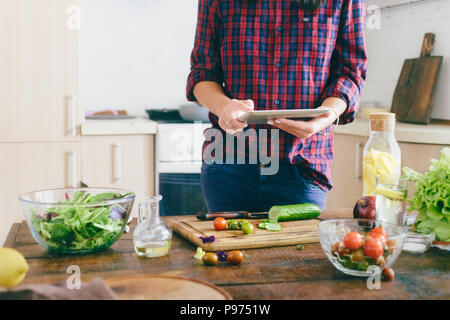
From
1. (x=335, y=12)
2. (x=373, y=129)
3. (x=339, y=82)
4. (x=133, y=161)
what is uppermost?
(x=335, y=12)

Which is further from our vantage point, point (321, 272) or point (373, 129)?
point (373, 129)

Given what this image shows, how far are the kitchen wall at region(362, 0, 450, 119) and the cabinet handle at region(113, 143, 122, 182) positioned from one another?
5.32 ft

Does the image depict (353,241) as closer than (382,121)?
Yes

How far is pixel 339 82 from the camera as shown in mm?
1567

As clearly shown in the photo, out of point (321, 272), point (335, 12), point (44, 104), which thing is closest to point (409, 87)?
point (335, 12)

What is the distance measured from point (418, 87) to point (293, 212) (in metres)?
1.80

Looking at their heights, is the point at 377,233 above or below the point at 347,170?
above

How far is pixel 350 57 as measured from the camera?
1.61 m

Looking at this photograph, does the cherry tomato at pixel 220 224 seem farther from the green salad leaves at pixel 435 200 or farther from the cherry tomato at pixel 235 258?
the green salad leaves at pixel 435 200

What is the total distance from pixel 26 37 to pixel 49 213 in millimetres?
1927

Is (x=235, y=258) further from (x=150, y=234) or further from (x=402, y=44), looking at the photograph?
(x=402, y=44)

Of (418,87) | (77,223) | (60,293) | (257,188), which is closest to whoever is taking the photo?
(60,293)

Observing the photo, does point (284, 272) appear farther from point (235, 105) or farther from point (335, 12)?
point (335, 12)

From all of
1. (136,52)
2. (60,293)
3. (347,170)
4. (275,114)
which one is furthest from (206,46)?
(136,52)
